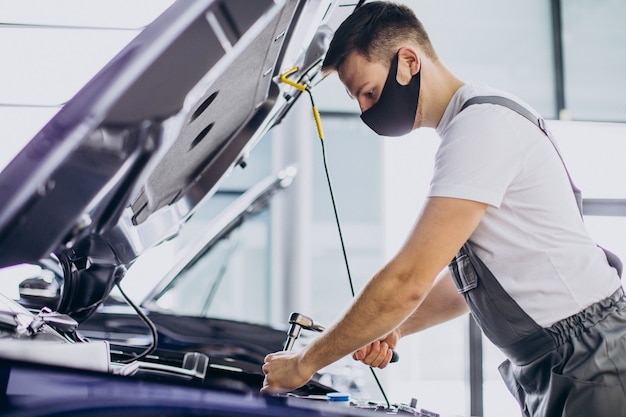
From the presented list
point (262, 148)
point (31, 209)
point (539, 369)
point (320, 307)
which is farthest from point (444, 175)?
point (262, 148)

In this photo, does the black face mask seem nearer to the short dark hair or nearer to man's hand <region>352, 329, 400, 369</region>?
the short dark hair

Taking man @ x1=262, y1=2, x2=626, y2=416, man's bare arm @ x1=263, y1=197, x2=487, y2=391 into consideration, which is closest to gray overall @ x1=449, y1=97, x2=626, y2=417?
man @ x1=262, y1=2, x2=626, y2=416

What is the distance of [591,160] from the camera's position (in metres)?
4.61

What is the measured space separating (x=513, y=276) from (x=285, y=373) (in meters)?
0.42

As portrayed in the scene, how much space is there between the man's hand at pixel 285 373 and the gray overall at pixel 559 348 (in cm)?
34

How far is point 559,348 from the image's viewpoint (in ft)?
3.54

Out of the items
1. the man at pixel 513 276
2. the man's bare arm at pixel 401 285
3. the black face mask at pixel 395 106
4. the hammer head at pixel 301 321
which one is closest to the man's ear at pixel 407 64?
the black face mask at pixel 395 106

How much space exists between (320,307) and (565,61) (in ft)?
8.69

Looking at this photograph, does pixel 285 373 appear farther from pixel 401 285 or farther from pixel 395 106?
pixel 395 106

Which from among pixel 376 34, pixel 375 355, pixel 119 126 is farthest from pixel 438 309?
pixel 119 126

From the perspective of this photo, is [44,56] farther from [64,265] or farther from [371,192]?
[64,265]

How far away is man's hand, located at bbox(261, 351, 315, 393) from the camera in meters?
1.08

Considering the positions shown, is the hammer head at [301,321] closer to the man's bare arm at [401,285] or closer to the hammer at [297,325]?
the hammer at [297,325]

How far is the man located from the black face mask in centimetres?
10
